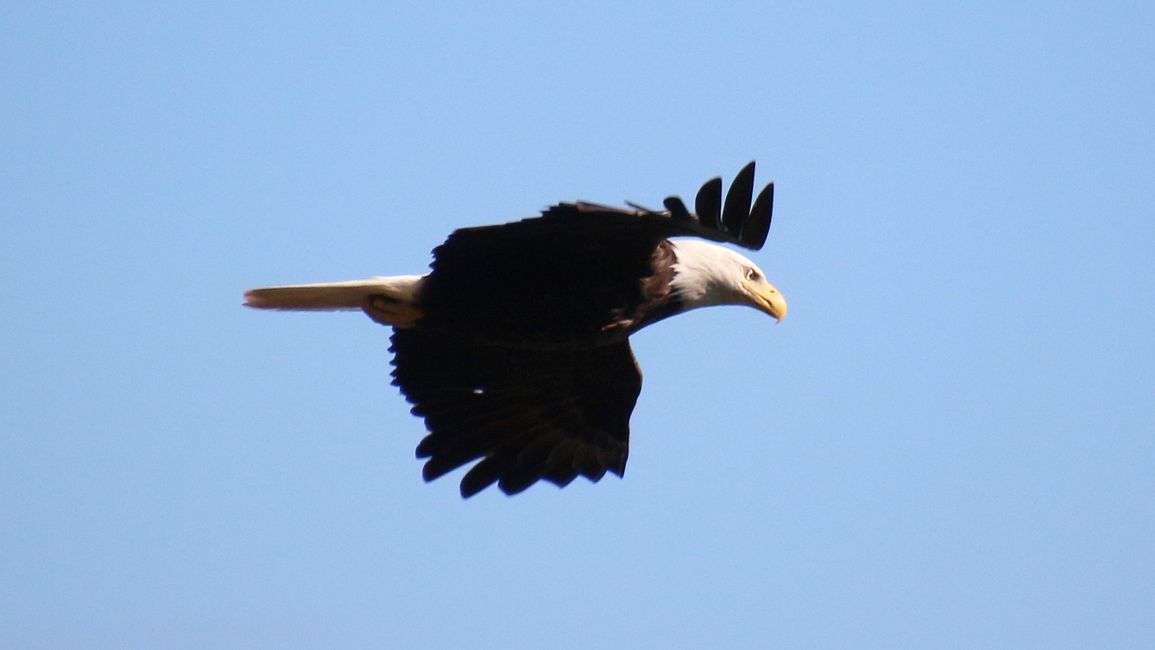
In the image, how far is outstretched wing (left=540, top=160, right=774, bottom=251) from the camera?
684 cm

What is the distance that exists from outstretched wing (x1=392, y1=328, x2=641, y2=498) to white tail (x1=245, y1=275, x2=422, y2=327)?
2.52 ft

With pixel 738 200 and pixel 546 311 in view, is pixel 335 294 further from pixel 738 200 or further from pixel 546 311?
pixel 738 200

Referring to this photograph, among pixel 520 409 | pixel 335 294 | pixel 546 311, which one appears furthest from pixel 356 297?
pixel 520 409

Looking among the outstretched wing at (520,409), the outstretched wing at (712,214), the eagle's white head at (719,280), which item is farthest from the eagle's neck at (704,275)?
the outstretched wing at (520,409)

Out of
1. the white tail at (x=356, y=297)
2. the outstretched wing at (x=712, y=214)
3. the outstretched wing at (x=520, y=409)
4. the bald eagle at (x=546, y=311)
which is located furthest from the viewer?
the outstretched wing at (x=520, y=409)

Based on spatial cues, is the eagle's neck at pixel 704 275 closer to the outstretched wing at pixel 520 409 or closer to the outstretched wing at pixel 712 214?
the outstretched wing at pixel 712 214

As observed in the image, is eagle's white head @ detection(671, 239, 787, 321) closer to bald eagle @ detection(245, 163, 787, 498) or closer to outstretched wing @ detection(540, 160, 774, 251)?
bald eagle @ detection(245, 163, 787, 498)

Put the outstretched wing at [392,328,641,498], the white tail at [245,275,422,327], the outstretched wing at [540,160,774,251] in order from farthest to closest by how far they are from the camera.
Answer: the outstretched wing at [392,328,641,498]
the white tail at [245,275,422,327]
the outstretched wing at [540,160,774,251]

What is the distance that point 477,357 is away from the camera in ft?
28.8

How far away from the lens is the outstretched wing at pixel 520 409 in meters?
8.72

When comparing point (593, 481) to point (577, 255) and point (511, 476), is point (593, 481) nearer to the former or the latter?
point (511, 476)

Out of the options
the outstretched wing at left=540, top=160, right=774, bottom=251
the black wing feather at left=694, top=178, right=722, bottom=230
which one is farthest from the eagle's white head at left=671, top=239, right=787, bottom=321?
the black wing feather at left=694, top=178, right=722, bottom=230

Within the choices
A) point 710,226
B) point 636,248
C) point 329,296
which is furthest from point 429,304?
point 710,226

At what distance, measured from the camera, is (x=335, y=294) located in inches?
307
